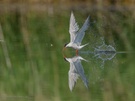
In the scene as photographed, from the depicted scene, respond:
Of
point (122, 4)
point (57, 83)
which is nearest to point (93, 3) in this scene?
point (122, 4)

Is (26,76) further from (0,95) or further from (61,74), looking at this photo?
(0,95)

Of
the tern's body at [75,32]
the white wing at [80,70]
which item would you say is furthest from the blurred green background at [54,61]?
the tern's body at [75,32]

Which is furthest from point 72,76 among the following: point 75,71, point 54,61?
point 54,61

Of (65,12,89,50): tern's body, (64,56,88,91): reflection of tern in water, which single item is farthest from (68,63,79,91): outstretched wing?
(65,12,89,50): tern's body

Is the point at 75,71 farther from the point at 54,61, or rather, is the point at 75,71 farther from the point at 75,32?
the point at 54,61

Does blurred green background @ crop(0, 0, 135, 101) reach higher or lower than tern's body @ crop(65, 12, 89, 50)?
lower

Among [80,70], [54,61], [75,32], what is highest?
[75,32]

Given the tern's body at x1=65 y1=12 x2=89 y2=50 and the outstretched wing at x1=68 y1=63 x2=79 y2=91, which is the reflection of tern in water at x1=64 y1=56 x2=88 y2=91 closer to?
the outstretched wing at x1=68 y1=63 x2=79 y2=91
